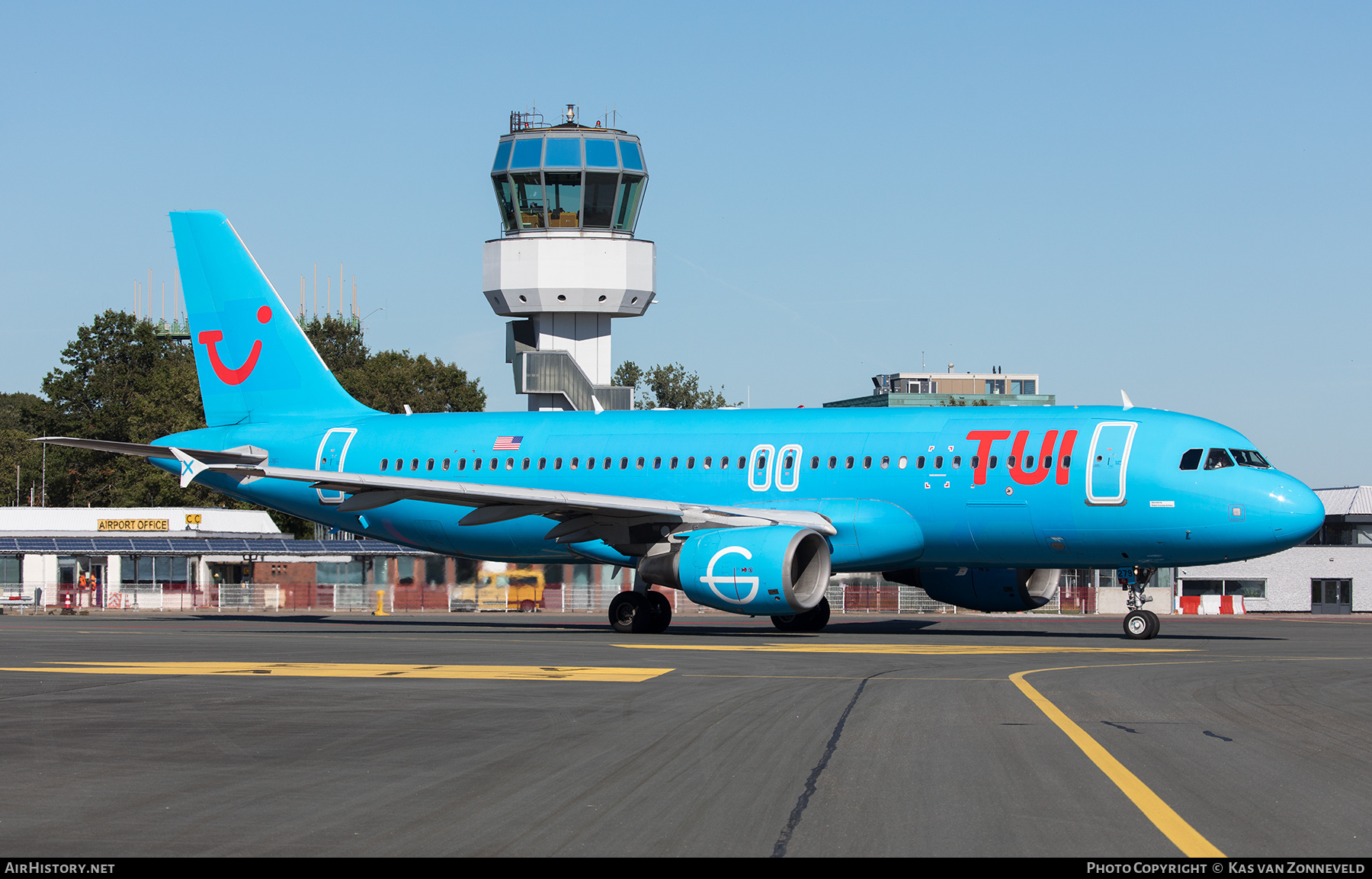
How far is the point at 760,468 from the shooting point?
3061 cm

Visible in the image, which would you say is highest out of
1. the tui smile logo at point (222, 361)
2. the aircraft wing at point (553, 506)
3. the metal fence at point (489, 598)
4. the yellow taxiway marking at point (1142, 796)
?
the tui smile logo at point (222, 361)

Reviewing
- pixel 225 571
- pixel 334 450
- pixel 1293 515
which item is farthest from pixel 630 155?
pixel 1293 515

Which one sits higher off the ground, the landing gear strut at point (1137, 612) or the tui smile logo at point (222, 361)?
the tui smile logo at point (222, 361)

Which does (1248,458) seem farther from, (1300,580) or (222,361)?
(1300,580)

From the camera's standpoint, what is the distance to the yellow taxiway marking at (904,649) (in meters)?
24.0

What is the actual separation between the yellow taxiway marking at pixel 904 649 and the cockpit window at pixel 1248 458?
4.41 m

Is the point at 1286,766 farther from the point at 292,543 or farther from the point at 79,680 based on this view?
the point at 292,543

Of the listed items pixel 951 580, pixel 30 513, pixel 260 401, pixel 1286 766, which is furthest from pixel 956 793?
pixel 30 513

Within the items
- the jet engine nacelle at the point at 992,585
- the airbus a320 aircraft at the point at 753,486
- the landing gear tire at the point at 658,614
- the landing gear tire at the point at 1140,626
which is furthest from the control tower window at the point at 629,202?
the landing gear tire at the point at 1140,626

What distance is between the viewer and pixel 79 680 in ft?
61.8

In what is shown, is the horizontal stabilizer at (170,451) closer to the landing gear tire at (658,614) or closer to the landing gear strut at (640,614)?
the landing gear strut at (640,614)

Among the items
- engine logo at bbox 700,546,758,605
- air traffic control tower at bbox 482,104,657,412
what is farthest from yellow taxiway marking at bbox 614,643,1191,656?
air traffic control tower at bbox 482,104,657,412

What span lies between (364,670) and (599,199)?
51.9 meters
